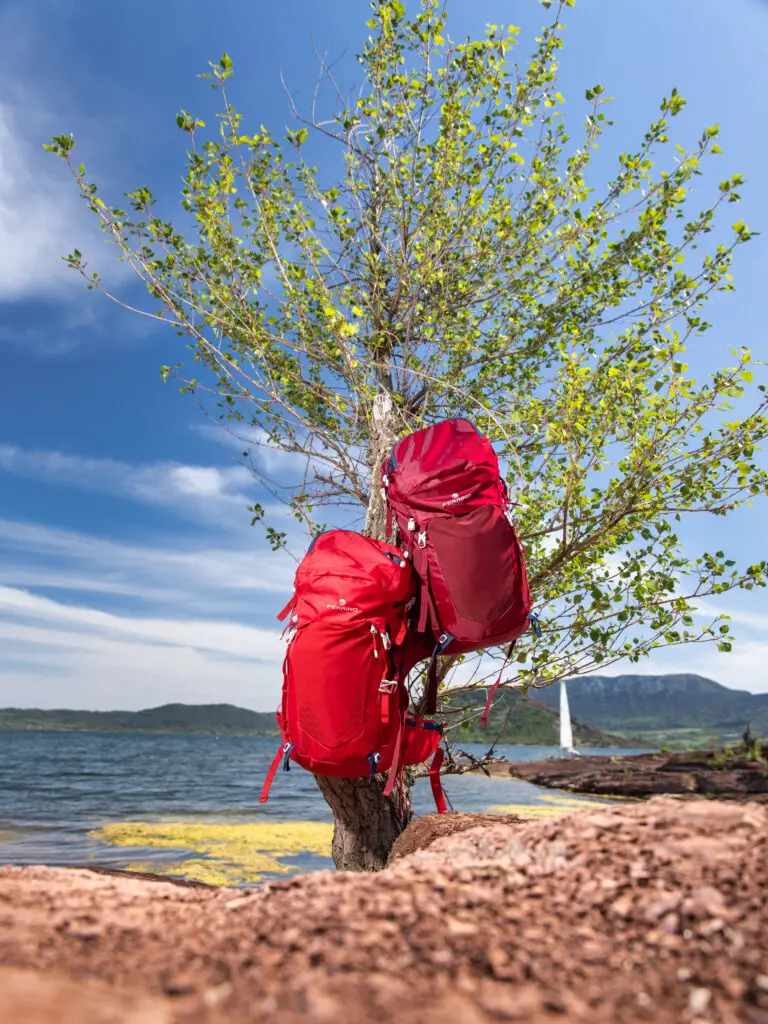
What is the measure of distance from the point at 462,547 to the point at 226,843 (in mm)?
13736

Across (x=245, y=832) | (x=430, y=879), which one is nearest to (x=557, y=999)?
(x=430, y=879)

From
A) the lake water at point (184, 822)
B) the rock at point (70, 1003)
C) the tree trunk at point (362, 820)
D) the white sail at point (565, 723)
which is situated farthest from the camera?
the white sail at point (565, 723)

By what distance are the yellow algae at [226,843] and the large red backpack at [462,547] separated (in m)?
8.24

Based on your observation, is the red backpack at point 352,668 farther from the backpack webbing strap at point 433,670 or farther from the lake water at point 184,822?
the lake water at point 184,822

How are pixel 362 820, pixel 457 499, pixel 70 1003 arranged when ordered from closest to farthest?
pixel 70 1003, pixel 457 499, pixel 362 820

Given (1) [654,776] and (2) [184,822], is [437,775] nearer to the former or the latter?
(2) [184,822]

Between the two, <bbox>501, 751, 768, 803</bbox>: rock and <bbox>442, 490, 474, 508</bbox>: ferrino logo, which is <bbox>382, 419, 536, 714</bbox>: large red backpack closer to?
<bbox>442, 490, 474, 508</bbox>: ferrino logo

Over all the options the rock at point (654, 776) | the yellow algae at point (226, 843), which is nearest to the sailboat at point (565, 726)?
the rock at point (654, 776)

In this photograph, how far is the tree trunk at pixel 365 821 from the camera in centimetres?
546

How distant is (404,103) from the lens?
23.6 ft

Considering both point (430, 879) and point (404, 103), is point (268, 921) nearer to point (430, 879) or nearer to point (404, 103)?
point (430, 879)

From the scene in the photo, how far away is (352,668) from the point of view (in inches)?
177

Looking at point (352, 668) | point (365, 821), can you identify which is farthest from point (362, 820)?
point (352, 668)

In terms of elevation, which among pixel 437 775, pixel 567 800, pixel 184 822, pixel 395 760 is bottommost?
pixel 567 800
